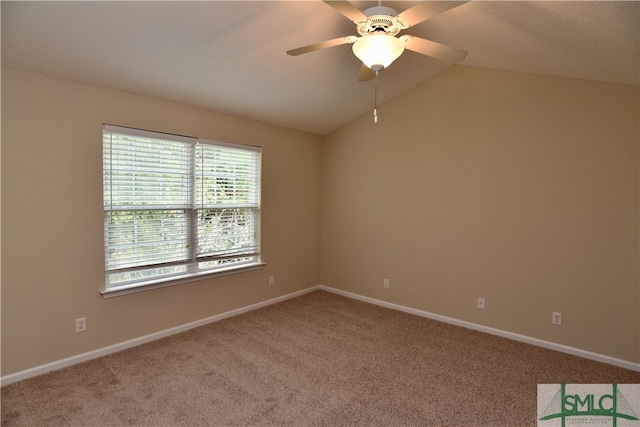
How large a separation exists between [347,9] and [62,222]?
254cm

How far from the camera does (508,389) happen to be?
2.43m

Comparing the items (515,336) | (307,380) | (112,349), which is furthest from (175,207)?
(515,336)

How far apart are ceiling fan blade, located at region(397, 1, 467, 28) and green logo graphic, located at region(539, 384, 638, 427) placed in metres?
2.43

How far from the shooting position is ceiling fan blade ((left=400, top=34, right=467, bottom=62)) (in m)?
1.85

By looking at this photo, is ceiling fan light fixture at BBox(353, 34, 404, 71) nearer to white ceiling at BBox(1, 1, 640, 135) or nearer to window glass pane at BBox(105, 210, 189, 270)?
white ceiling at BBox(1, 1, 640, 135)

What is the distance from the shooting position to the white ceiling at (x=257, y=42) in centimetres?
199

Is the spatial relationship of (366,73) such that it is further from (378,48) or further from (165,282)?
(165,282)

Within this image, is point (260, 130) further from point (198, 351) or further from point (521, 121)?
point (521, 121)

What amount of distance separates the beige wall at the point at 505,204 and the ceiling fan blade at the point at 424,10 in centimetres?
207

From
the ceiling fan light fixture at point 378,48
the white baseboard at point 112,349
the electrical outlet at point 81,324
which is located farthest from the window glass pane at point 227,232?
the ceiling fan light fixture at point 378,48

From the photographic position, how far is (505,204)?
3.32m

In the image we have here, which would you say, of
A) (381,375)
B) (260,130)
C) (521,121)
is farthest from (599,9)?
(260,130)

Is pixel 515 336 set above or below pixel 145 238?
below

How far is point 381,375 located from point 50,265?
265 cm
